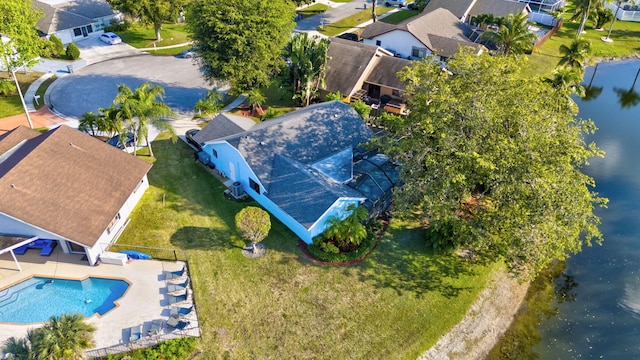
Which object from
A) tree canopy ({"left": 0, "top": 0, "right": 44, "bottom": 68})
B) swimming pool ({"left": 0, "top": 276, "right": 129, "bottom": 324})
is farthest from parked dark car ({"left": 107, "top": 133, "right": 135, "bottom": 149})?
swimming pool ({"left": 0, "top": 276, "right": 129, "bottom": 324})

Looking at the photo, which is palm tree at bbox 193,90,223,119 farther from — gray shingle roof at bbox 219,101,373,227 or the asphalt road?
gray shingle roof at bbox 219,101,373,227

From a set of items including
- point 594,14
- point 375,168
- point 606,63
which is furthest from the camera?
point 594,14

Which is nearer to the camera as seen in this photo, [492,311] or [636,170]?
[492,311]

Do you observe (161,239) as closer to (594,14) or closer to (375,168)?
(375,168)

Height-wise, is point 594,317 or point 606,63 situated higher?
point 606,63

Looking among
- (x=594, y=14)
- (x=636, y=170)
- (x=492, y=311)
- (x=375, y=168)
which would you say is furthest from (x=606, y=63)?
(x=492, y=311)

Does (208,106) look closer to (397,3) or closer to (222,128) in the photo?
(222,128)
